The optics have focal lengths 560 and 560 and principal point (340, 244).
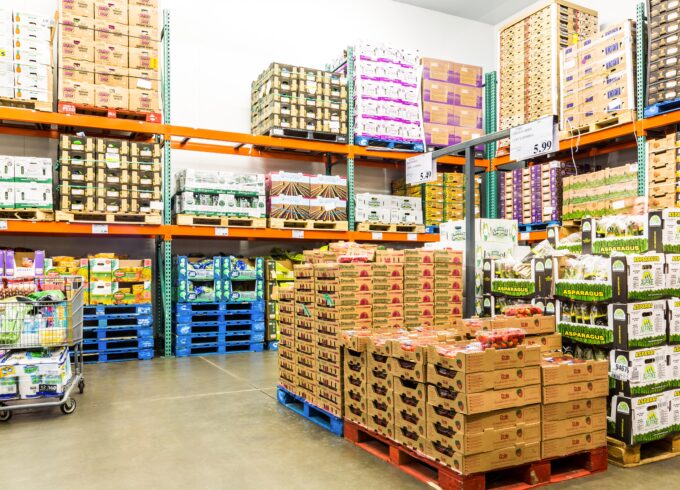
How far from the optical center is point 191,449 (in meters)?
4.11

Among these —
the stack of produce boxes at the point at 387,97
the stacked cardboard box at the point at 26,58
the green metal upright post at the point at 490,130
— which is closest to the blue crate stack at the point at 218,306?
the stacked cardboard box at the point at 26,58

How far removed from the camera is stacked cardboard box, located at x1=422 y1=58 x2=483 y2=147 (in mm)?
10844

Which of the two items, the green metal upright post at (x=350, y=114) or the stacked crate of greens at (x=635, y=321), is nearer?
the stacked crate of greens at (x=635, y=321)

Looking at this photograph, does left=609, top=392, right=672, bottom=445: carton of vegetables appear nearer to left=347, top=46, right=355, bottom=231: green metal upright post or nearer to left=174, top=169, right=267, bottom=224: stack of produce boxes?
left=174, top=169, right=267, bottom=224: stack of produce boxes

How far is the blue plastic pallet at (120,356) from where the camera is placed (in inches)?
309

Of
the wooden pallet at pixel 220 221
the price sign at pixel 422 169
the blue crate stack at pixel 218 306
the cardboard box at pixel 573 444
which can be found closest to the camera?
the cardboard box at pixel 573 444

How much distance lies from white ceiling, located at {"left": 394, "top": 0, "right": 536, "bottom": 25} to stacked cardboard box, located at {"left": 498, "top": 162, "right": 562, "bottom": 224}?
438cm

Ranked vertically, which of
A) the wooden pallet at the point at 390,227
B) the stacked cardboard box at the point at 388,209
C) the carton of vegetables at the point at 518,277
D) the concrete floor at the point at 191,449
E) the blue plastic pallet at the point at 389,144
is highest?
the blue plastic pallet at the point at 389,144

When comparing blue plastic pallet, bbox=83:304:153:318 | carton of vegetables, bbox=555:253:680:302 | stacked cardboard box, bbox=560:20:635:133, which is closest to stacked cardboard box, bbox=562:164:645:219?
stacked cardboard box, bbox=560:20:635:133

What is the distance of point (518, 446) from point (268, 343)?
6180mm

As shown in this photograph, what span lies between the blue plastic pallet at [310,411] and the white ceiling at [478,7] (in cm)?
996

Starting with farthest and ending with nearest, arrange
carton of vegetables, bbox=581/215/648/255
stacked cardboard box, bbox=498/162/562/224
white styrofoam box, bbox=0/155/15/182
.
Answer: stacked cardboard box, bbox=498/162/562/224, white styrofoam box, bbox=0/155/15/182, carton of vegetables, bbox=581/215/648/255

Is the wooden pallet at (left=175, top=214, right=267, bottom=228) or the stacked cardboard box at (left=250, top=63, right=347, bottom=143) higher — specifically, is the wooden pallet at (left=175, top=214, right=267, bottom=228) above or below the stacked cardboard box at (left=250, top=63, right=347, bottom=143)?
below

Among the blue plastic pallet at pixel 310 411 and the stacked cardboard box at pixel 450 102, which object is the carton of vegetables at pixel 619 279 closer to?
the blue plastic pallet at pixel 310 411
